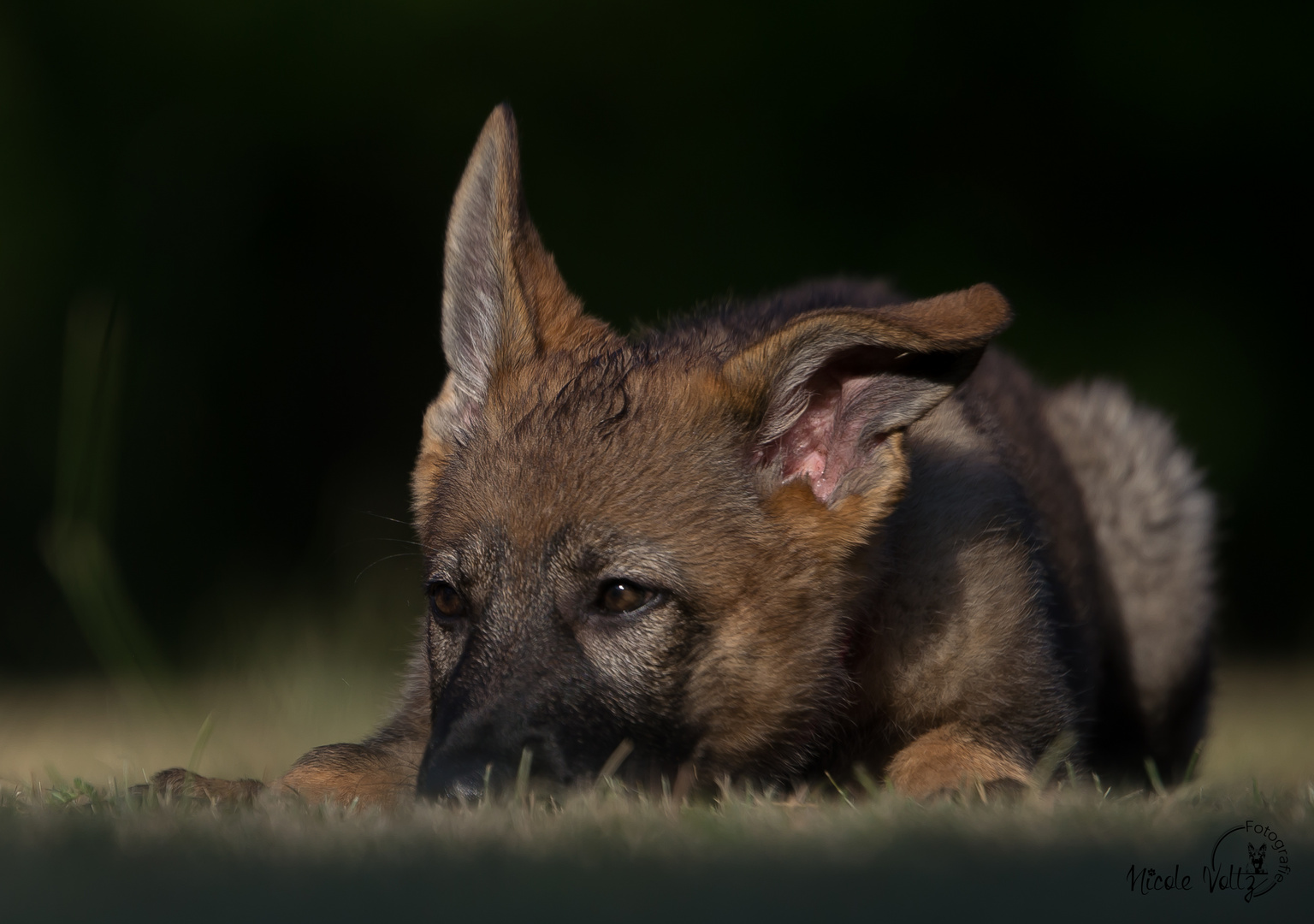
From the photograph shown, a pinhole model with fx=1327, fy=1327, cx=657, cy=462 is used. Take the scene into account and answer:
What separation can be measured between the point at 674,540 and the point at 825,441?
59cm

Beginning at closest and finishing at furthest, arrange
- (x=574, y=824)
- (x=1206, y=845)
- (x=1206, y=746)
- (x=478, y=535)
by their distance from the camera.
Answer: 1. (x=1206, y=845)
2. (x=574, y=824)
3. (x=478, y=535)
4. (x=1206, y=746)

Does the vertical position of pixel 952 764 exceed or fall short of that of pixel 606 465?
it falls short

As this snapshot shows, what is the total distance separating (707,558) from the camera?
3.34 metres

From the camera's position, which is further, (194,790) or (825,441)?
(825,441)

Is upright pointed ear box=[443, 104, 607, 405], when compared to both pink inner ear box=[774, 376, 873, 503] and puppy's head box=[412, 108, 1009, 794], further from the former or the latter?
pink inner ear box=[774, 376, 873, 503]

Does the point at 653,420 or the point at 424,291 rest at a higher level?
the point at 424,291

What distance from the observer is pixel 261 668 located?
6223 mm

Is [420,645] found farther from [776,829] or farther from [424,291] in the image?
[424,291]

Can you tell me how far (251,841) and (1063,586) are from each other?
3125 mm

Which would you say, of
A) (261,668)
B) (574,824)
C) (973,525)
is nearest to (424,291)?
(261,668)

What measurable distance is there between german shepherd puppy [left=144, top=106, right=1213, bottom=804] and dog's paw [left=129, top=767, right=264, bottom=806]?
0.13 ft

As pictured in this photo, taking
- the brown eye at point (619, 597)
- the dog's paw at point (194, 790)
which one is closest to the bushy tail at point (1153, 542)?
the brown eye at point (619, 597)

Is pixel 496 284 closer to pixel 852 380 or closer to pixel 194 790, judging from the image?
pixel 852 380

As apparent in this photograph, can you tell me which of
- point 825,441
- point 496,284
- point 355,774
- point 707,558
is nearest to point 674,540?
point 707,558
